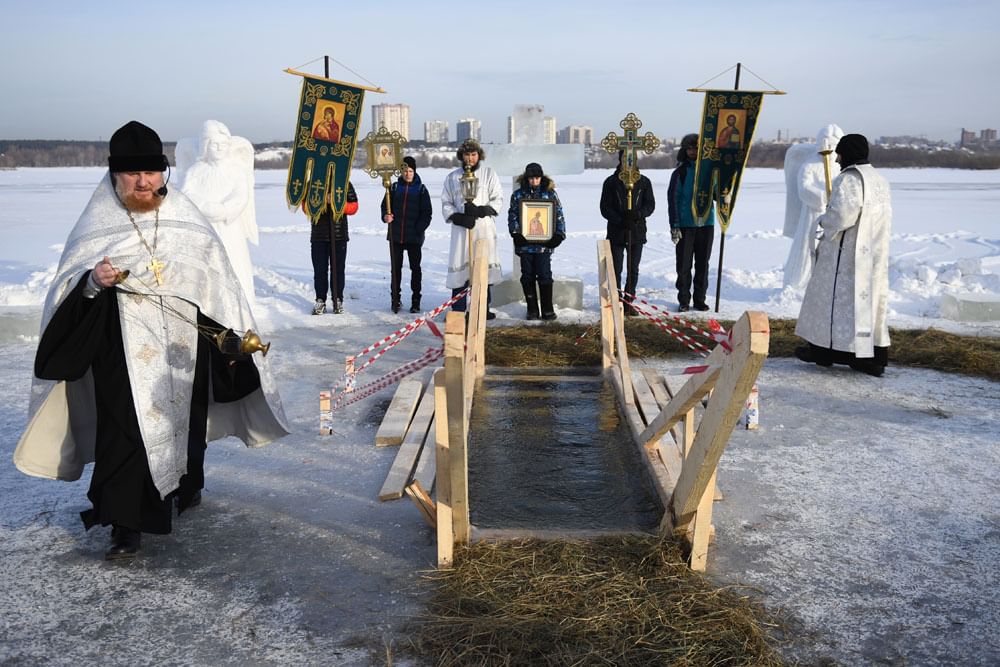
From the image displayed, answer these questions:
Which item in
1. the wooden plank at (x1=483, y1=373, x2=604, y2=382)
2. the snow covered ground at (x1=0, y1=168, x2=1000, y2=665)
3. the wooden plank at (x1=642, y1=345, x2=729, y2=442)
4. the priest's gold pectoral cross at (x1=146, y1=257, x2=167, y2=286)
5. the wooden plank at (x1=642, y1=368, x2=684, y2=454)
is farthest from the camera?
the wooden plank at (x1=483, y1=373, x2=604, y2=382)

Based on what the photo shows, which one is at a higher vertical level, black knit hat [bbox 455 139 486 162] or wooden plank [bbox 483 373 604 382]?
black knit hat [bbox 455 139 486 162]

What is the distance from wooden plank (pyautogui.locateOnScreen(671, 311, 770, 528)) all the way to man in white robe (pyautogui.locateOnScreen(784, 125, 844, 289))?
7.31 meters

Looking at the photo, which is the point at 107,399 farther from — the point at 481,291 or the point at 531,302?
the point at 531,302

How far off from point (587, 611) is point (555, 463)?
1.79 m

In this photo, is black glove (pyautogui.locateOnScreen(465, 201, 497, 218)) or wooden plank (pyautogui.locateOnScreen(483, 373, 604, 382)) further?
black glove (pyautogui.locateOnScreen(465, 201, 497, 218))

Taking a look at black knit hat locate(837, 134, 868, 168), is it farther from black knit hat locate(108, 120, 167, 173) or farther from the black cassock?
the black cassock

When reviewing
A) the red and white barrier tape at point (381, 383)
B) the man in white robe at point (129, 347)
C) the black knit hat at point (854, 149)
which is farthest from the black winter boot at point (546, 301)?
the man in white robe at point (129, 347)

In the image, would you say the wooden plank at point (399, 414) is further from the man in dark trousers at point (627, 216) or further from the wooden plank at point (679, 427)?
the man in dark trousers at point (627, 216)

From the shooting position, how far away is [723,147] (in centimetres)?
969

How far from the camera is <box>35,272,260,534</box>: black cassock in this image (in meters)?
3.92

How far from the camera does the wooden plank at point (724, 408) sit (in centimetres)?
306

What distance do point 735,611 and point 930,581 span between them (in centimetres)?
102

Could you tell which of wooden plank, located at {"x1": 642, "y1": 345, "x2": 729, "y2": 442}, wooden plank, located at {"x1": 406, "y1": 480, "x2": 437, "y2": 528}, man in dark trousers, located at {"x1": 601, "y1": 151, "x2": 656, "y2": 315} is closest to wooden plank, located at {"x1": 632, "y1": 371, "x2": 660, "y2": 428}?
wooden plank, located at {"x1": 642, "y1": 345, "x2": 729, "y2": 442}

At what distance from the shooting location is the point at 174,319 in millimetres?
4156
